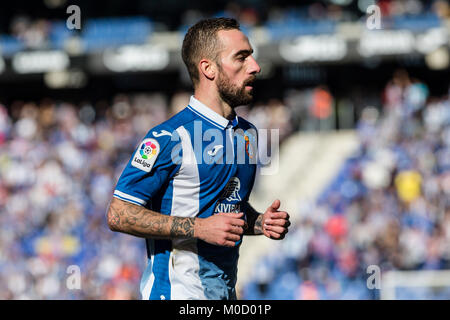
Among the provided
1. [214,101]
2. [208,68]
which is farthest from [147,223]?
[208,68]

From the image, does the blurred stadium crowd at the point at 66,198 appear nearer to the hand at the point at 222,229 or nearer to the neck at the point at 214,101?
the neck at the point at 214,101

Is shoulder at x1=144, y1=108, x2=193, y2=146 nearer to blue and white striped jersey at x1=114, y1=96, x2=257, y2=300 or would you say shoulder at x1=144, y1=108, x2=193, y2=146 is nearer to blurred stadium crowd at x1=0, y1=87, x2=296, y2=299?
blue and white striped jersey at x1=114, y1=96, x2=257, y2=300

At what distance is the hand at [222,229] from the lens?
3.44 metres

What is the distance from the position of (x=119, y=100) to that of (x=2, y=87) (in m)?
4.64

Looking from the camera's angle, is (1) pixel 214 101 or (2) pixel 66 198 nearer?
(1) pixel 214 101

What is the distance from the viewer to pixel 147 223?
3.57 meters

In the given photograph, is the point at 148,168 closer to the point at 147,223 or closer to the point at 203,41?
the point at 147,223

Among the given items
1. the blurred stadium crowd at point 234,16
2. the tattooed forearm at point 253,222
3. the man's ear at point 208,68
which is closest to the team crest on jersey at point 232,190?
the tattooed forearm at point 253,222

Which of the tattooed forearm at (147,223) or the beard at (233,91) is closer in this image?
the tattooed forearm at (147,223)

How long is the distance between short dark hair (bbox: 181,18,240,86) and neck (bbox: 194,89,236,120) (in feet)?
0.43

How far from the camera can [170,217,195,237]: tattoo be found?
3.56 metres

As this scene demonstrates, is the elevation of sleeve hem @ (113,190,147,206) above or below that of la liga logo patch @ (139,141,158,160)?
below

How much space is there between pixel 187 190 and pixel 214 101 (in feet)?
1.82

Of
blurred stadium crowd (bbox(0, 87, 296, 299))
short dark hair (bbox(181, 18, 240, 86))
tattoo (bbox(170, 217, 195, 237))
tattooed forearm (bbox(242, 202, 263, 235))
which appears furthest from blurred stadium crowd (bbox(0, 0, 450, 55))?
tattoo (bbox(170, 217, 195, 237))
